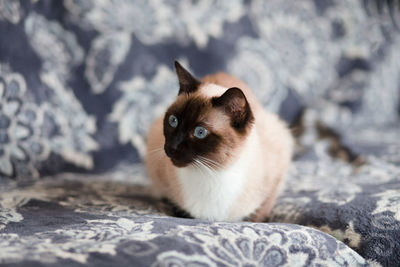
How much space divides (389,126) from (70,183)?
5.26ft

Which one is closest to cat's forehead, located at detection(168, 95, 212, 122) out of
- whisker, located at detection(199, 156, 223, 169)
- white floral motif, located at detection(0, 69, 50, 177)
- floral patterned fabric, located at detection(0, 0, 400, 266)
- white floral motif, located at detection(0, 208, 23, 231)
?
whisker, located at detection(199, 156, 223, 169)

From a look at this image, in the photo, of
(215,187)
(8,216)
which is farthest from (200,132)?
(8,216)

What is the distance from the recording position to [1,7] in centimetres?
139

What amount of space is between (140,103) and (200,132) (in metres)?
0.78

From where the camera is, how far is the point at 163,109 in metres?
1.80

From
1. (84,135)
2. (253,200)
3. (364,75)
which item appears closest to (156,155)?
(253,200)

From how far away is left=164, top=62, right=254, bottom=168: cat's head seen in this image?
1026 mm

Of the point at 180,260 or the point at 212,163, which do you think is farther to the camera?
the point at 212,163

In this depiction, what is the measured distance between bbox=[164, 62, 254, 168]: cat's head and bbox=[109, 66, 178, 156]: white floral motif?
2.28 ft

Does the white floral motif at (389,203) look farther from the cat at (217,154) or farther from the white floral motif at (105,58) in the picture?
the white floral motif at (105,58)

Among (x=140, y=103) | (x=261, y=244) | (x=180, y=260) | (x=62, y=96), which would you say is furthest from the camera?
(x=140, y=103)

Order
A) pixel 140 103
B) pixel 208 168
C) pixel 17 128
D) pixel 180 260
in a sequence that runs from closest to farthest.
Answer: pixel 180 260 → pixel 208 168 → pixel 17 128 → pixel 140 103

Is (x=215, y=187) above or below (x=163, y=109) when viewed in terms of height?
below

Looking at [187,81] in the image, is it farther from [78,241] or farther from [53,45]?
[53,45]
